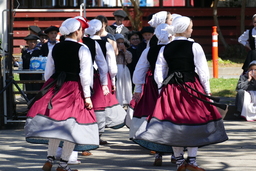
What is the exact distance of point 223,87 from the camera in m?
14.0

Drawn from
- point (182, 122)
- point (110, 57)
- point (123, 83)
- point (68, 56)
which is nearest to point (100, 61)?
point (110, 57)

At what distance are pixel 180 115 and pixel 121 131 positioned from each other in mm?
3783

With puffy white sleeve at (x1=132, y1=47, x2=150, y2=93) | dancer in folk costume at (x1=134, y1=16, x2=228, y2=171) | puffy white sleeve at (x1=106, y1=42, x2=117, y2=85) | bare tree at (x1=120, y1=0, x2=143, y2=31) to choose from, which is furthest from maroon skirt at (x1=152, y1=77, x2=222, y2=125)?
bare tree at (x1=120, y1=0, x2=143, y2=31)

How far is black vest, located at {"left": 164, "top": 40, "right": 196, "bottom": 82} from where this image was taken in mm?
6371

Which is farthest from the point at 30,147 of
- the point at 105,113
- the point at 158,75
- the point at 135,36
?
the point at 135,36

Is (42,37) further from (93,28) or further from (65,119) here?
(65,119)

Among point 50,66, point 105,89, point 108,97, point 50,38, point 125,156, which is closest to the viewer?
point 50,66

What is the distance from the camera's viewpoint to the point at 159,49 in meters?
7.00

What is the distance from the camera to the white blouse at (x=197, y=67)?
20.8ft

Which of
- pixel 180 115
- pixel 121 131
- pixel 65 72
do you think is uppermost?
pixel 65 72

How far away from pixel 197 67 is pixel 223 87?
7.79m

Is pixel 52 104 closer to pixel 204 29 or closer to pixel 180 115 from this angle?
pixel 180 115

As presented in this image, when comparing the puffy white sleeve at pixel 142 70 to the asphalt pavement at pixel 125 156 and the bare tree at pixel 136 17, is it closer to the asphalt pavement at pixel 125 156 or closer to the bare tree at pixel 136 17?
the asphalt pavement at pixel 125 156

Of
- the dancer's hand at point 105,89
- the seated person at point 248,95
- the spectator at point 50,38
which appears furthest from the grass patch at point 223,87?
the dancer's hand at point 105,89
